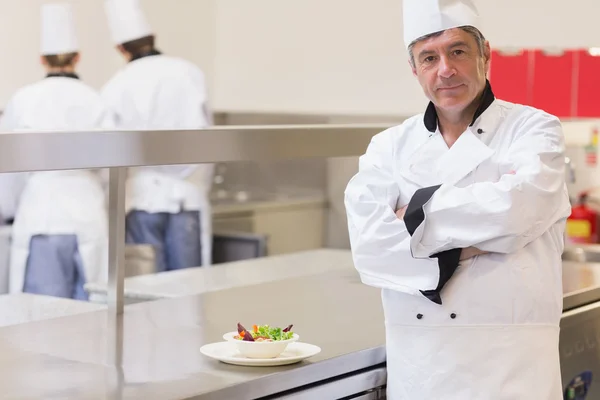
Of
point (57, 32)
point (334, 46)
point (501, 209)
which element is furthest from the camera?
point (334, 46)

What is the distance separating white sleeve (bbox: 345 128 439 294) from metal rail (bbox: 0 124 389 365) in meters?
0.26

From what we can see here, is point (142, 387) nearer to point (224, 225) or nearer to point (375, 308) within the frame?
point (375, 308)

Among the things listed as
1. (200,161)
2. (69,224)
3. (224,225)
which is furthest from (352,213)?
(224,225)

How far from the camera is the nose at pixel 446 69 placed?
177 cm

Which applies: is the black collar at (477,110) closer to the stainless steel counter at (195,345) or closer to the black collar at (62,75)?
the stainless steel counter at (195,345)

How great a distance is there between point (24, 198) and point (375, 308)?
223cm

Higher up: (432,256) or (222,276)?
(432,256)

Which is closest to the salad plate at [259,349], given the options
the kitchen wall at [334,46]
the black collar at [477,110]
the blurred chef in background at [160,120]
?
the black collar at [477,110]

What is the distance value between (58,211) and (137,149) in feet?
7.88

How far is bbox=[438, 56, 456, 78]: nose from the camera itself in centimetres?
177

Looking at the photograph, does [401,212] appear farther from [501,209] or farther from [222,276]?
[222,276]

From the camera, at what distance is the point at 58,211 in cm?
404

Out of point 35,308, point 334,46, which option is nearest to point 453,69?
point 35,308

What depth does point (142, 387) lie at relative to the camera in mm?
1541
